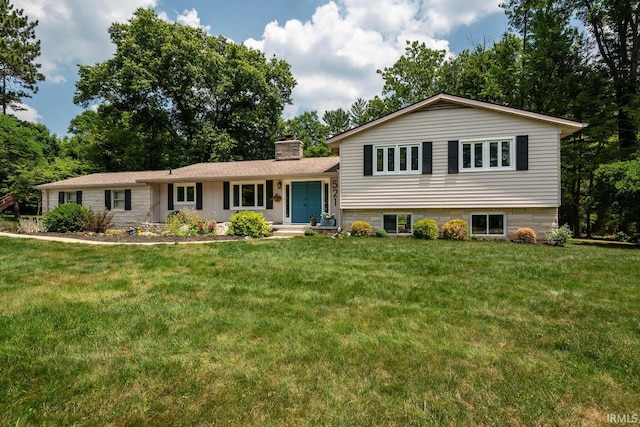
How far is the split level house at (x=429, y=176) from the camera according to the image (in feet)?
37.4

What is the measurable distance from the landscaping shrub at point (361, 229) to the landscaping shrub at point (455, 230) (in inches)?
110

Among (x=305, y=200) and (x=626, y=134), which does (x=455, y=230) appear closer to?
(x=305, y=200)

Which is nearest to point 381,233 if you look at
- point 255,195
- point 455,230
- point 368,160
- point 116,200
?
point 455,230

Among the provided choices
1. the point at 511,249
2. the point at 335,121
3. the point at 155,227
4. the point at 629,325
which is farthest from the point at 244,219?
the point at 335,121

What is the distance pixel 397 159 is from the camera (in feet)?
42.1

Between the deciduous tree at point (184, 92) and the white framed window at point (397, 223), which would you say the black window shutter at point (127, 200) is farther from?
the white framed window at point (397, 223)

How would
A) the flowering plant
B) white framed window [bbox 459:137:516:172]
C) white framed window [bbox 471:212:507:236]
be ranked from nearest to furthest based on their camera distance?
white framed window [bbox 459:137:516:172], white framed window [bbox 471:212:507:236], the flowering plant

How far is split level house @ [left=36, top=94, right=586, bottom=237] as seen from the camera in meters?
11.4

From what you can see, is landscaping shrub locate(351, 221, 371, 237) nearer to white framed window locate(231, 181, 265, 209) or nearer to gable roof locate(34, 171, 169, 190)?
white framed window locate(231, 181, 265, 209)

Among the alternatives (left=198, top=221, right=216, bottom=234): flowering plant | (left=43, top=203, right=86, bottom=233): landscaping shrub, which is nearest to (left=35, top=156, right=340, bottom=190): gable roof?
(left=198, top=221, right=216, bottom=234): flowering plant

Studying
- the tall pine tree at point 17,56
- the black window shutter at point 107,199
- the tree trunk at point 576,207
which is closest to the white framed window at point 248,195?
the black window shutter at point 107,199

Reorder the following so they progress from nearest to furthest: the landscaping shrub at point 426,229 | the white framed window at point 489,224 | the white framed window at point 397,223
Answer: the landscaping shrub at point 426,229 → the white framed window at point 489,224 → the white framed window at point 397,223

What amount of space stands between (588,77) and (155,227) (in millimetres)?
23460

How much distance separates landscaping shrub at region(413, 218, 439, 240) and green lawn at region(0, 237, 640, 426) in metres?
5.47
